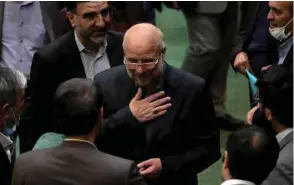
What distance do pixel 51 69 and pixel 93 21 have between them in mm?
344

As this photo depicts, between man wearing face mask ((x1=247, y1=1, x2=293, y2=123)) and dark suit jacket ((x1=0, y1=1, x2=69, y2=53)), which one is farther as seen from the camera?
dark suit jacket ((x1=0, y1=1, x2=69, y2=53))

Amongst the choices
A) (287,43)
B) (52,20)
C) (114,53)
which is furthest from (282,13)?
(52,20)

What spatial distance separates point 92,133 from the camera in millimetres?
3318

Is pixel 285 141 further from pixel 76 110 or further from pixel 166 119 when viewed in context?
pixel 76 110

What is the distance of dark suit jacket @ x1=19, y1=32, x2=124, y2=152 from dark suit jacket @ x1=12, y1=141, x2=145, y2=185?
1.21 m

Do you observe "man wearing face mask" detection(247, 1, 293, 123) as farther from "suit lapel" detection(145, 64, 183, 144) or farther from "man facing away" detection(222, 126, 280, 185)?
"man facing away" detection(222, 126, 280, 185)

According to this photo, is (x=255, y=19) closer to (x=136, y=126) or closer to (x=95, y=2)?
(x=95, y=2)

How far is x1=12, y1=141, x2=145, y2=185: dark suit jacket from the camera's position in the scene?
323cm

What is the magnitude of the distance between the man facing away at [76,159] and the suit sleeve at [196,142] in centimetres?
75

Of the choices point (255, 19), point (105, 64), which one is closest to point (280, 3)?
point (255, 19)

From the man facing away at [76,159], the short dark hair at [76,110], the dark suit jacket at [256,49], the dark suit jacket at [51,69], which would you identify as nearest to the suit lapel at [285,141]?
the man facing away at [76,159]

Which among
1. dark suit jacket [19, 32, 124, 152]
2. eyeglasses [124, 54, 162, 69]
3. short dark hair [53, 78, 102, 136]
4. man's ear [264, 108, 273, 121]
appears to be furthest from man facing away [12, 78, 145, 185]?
dark suit jacket [19, 32, 124, 152]

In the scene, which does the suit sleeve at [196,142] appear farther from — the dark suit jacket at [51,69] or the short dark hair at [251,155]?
the short dark hair at [251,155]

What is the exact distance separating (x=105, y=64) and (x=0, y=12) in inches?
46.8
